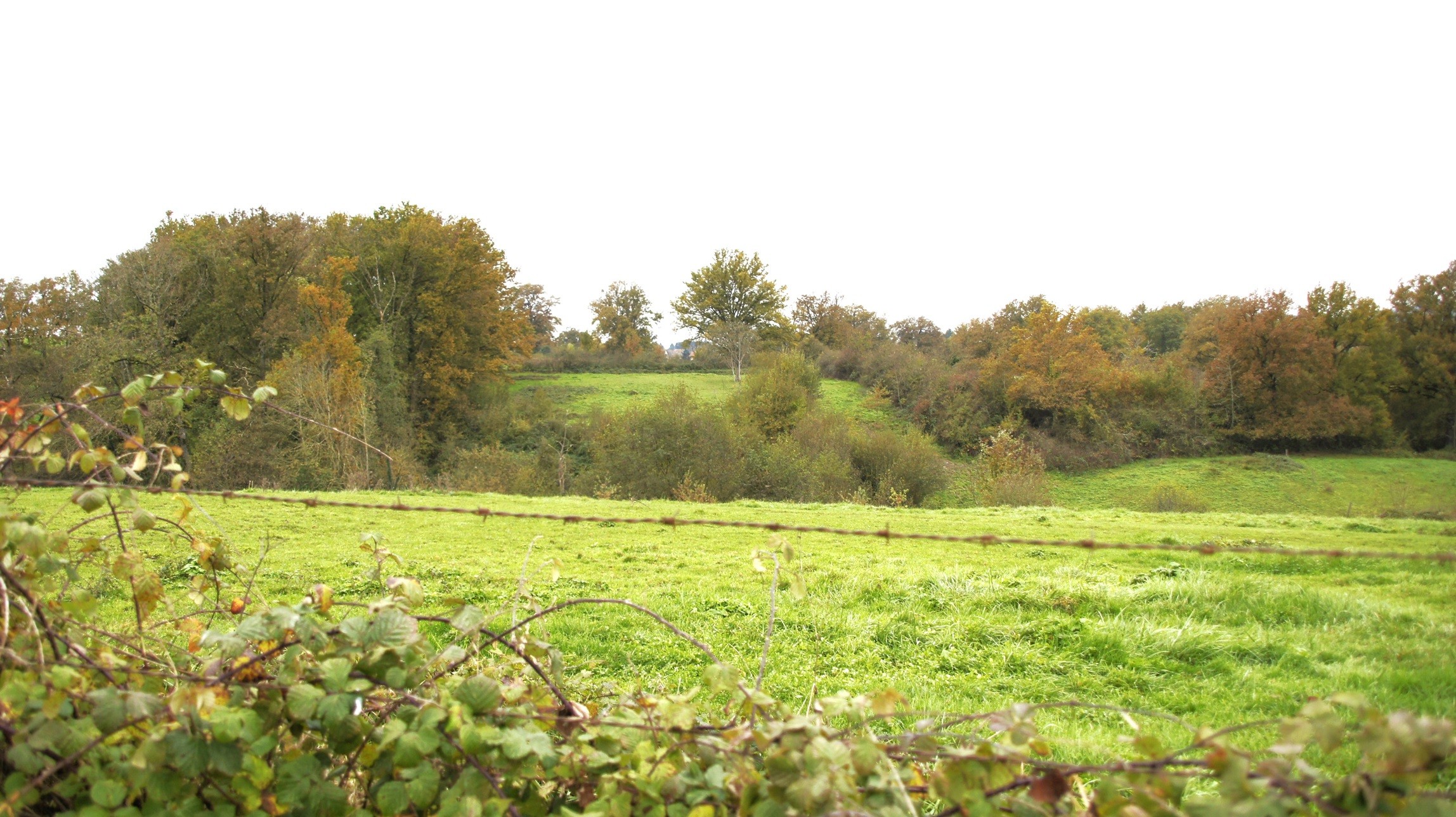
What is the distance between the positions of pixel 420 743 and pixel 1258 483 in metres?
42.1

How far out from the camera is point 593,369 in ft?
194

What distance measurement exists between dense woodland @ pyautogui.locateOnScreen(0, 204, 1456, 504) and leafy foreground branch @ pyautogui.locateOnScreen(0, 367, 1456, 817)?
21517 millimetres

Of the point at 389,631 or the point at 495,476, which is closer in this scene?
the point at 389,631

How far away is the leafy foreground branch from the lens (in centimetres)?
165

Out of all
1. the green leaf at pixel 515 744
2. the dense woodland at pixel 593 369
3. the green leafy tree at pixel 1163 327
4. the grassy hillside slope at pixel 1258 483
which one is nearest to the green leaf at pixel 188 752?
the green leaf at pixel 515 744

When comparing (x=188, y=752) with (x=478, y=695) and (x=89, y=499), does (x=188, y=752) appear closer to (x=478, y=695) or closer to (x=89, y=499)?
(x=478, y=695)

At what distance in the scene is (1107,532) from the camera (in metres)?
13.2

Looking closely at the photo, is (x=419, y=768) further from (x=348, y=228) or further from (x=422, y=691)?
(x=348, y=228)

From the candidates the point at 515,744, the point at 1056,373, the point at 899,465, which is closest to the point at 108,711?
the point at 515,744

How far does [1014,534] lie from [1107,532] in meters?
1.71

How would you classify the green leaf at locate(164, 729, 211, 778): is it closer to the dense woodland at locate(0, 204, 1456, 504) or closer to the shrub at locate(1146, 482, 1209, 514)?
the dense woodland at locate(0, 204, 1456, 504)

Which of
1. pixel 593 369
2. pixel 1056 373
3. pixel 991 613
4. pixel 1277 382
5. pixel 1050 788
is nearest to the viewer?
pixel 1050 788

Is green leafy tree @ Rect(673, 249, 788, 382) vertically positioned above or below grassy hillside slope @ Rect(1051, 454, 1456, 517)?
above

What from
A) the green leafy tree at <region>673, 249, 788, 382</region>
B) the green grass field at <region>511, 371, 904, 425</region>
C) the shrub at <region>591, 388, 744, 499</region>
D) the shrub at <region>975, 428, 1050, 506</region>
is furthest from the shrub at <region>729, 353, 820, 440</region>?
the green leafy tree at <region>673, 249, 788, 382</region>
